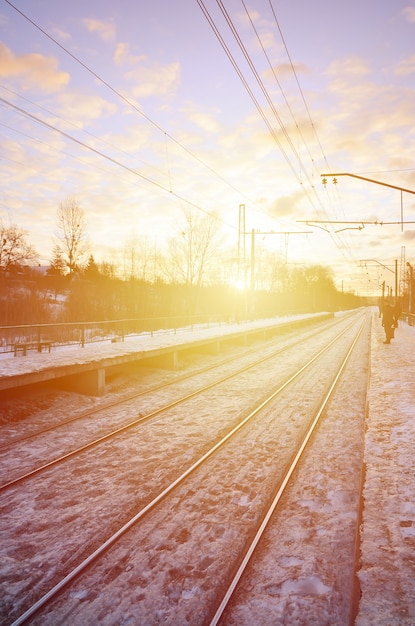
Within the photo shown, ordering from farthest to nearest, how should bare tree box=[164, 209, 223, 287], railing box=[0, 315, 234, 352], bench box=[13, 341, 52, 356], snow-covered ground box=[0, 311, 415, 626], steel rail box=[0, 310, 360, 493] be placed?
bare tree box=[164, 209, 223, 287] < railing box=[0, 315, 234, 352] < bench box=[13, 341, 52, 356] < steel rail box=[0, 310, 360, 493] < snow-covered ground box=[0, 311, 415, 626]

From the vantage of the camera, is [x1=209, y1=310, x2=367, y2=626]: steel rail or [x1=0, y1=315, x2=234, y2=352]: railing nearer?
[x1=209, y1=310, x2=367, y2=626]: steel rail

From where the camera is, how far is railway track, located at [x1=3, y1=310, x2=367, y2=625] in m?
3.01

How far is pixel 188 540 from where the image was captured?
388cm

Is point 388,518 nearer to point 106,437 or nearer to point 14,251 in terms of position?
point 106,437

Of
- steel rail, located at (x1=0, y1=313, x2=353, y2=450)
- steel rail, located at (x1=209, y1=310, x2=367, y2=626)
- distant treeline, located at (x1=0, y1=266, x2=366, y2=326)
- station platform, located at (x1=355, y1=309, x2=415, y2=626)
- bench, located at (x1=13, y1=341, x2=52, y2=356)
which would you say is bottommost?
steel rail, located at (x1=0, y1=313, x2=353, y2=450)

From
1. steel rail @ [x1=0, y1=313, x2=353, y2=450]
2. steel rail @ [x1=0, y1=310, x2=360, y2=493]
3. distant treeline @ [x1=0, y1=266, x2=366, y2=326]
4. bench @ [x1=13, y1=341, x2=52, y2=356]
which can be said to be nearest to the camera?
steel rail @ [x1=0, y1=310, x2=360, y2=493]

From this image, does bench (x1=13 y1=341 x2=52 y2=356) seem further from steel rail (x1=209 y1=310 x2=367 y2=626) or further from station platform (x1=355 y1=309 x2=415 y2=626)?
station platform (x1=355 y1=309 x2=415 y2=626)

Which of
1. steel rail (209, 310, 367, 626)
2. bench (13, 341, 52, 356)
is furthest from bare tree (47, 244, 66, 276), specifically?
steel rail (209, 310, 367, 626)

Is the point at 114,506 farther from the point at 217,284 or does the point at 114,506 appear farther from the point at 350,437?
the point at 217,284

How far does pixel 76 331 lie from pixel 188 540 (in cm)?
1485

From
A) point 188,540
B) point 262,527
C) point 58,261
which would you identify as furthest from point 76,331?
point 58,261

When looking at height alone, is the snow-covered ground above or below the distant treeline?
below

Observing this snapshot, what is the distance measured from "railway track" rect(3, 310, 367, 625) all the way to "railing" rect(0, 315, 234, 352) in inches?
412

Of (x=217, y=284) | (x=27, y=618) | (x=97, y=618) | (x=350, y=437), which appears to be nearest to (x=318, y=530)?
(x=97, y=618)
